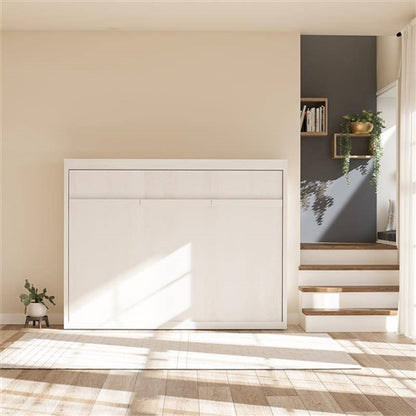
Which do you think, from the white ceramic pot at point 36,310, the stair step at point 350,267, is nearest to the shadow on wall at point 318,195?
the stair step at point 350,267

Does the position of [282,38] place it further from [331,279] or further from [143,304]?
[143,304]

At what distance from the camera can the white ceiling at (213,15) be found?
16.8 ft

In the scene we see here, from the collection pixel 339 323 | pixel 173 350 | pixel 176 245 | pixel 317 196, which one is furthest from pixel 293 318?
pixel 317 196

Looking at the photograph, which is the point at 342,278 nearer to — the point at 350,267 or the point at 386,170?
the point at 350,267

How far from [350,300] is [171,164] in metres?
1.91

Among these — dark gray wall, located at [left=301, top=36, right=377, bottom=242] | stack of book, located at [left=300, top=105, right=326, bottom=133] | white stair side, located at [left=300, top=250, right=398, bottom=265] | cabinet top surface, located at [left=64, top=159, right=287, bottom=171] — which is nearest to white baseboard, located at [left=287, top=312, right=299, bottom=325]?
white stair side, located at [left=300, top=250, right=398, bottom=265]

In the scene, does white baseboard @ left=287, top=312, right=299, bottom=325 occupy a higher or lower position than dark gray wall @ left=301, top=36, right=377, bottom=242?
lower

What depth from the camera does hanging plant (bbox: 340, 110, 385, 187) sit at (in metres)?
6.90

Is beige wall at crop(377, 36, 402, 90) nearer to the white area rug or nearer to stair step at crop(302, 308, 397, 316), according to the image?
stair step at crop(302, 308, 397, 316)

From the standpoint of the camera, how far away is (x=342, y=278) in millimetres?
5738

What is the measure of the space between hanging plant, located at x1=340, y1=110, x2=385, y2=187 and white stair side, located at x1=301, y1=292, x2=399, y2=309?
6.04ft

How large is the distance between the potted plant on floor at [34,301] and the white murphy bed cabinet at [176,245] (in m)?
0.25

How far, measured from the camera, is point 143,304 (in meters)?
5.33

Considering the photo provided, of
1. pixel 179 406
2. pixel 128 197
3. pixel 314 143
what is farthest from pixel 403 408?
pixel 314 143
